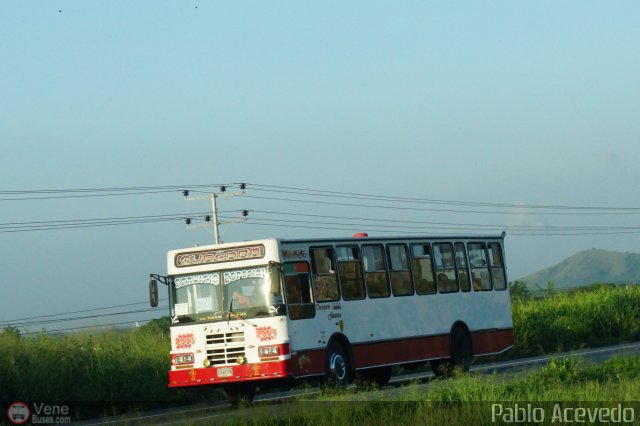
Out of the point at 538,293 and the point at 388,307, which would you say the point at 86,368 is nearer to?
the point at 388,307

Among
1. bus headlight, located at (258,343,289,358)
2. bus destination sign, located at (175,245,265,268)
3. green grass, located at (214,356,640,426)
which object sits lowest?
green grass, located at (214,356,640,426)

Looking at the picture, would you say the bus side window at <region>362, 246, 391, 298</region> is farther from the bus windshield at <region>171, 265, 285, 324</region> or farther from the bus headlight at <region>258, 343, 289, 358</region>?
the bus headlight at <region>258, 343, 289, 358</region>

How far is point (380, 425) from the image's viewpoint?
1256 cm

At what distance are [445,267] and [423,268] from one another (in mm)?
961

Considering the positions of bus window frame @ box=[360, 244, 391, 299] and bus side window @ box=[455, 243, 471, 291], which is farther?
bus side window @ box=[455, 243, 471, 291]

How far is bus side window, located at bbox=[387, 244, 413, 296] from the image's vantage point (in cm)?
2322

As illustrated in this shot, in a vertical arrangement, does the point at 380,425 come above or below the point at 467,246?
below

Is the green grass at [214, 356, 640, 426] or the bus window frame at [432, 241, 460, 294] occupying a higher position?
the bus window frame at [432, 241, 460, 294]

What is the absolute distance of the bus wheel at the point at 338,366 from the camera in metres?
20.7

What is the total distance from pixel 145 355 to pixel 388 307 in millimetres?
5589

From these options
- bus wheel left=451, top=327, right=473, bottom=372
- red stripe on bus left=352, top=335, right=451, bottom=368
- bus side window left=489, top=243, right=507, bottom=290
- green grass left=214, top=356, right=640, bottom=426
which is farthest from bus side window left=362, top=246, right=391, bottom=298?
green grass left=214, top=356, right=640, bottom=426

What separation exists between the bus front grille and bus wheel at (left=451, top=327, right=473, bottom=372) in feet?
20.5

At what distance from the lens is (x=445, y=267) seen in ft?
82.2

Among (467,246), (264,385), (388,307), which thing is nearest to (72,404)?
(264,385)
